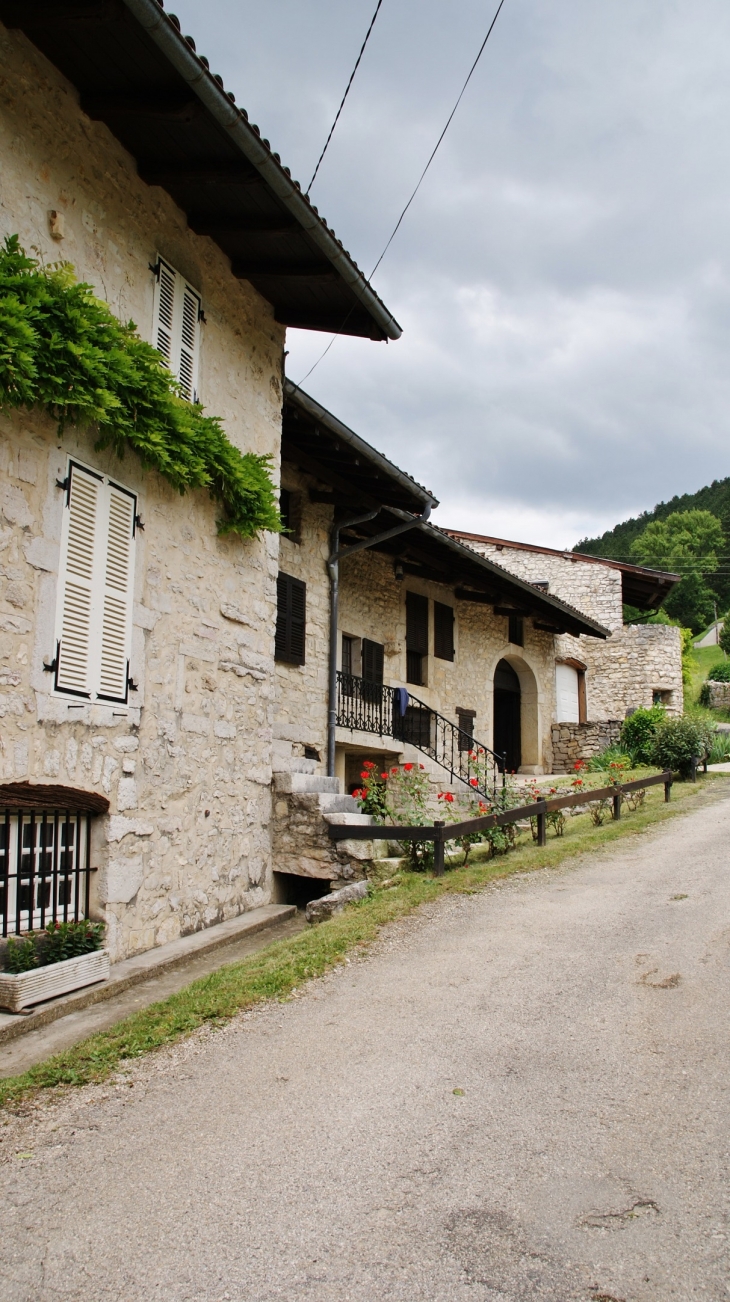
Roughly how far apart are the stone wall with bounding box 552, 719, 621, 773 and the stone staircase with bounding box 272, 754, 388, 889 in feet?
42.1

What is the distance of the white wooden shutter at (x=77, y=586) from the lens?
18.5ft

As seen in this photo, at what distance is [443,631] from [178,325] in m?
9.36

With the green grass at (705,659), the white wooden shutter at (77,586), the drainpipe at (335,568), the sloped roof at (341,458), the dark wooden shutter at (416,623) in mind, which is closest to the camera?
the white wooden shutter at (77,586)

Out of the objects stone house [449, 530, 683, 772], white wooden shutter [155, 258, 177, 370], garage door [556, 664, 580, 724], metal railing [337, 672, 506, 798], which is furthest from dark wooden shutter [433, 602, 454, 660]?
white wooden shutter [155, 258, 177, 370]

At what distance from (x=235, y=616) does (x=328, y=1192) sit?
508 cm

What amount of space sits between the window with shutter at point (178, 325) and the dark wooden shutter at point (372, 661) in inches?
257

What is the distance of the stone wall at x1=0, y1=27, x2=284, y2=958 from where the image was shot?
5.39 metres

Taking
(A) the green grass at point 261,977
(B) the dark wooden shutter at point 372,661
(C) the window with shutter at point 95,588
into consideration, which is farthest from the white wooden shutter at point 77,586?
(B) the dark wooden shutter at point 372,661

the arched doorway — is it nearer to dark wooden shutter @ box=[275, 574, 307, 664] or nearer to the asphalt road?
dark wooden shutter @ box=[275, 574, 307, 664]

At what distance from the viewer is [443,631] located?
15656 mm

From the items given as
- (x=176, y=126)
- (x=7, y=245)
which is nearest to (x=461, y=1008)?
(x=7, y=245)

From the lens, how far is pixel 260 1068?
430 centimetres

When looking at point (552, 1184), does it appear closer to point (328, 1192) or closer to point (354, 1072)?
point (328, 1192)

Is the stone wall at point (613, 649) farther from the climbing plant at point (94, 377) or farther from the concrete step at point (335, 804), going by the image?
the climbing plant at point (94, 377)
